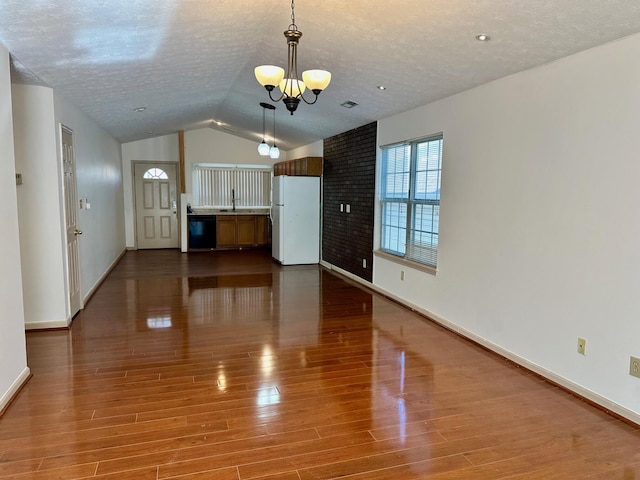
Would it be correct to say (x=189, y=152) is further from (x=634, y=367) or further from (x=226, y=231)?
(x=634, y=367)

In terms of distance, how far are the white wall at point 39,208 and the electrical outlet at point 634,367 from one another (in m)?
4.61

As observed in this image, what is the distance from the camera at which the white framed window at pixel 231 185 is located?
9.91 meters

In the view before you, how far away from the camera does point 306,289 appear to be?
5.94m

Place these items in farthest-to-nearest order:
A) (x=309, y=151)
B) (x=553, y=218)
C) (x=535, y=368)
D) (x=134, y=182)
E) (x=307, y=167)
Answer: (x=134, y=182) < (x=309, y=151) < (x=307, y=167) < (x=535, y=368) < (x=553, y=218)

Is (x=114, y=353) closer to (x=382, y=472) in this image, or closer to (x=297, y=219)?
(x=382, y=472)

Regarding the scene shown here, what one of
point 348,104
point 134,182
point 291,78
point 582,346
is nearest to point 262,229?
point 134,182

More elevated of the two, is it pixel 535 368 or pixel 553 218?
pixel 553 218

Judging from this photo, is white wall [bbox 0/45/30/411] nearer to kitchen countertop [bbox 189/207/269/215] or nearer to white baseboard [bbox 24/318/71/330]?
white baseboard [bbox 24/318/71/330]

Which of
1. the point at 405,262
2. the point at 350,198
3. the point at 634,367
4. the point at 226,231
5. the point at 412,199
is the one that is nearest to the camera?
the point at 634,367

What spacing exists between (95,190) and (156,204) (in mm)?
3737

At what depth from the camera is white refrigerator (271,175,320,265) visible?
773 centimetres

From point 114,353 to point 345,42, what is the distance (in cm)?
318

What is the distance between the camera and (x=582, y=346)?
2861 mm

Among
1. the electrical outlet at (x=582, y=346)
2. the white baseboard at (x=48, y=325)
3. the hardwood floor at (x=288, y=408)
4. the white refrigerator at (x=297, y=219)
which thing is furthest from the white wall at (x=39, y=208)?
the electrical outlet at (x=582, y=346)
